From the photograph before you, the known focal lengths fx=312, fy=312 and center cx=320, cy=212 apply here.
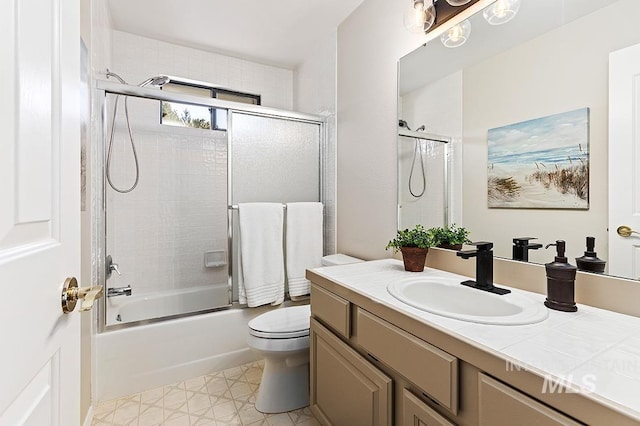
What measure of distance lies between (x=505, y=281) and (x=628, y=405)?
0.78 metres

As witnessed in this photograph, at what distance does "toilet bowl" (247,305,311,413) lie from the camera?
1642mm

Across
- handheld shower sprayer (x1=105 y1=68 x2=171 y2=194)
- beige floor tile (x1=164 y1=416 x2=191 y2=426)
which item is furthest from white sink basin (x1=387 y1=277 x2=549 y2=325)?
handheld shower sprayer (x1=105 y1=68 x2=171 y2=194)

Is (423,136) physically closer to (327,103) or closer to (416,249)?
(416,249)

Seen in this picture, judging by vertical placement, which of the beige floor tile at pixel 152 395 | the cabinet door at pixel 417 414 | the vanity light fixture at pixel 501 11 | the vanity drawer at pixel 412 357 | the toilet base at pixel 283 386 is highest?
the vanity light fixture at pixel 501 11

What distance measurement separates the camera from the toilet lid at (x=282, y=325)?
1656mm

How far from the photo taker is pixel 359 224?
216 centimetres

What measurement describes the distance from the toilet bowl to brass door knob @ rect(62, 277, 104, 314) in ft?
3.62

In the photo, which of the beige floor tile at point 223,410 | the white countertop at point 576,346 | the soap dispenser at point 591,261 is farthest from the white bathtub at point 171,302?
the soap dispenser at point 591,261

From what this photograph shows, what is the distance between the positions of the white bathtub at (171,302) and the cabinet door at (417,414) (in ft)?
5.36

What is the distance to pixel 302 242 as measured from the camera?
2.35 m

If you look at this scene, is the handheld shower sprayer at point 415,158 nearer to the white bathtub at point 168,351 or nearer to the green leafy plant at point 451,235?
the green leafy plant at point 451,235

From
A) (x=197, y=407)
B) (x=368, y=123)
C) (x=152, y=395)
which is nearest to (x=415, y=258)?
(x=368, y=123)

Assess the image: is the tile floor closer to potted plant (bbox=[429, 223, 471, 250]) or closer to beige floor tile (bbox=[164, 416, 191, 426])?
beige floor tile (bbox=[164, 416, 191, 426])

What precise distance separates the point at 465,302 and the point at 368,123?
128cm
